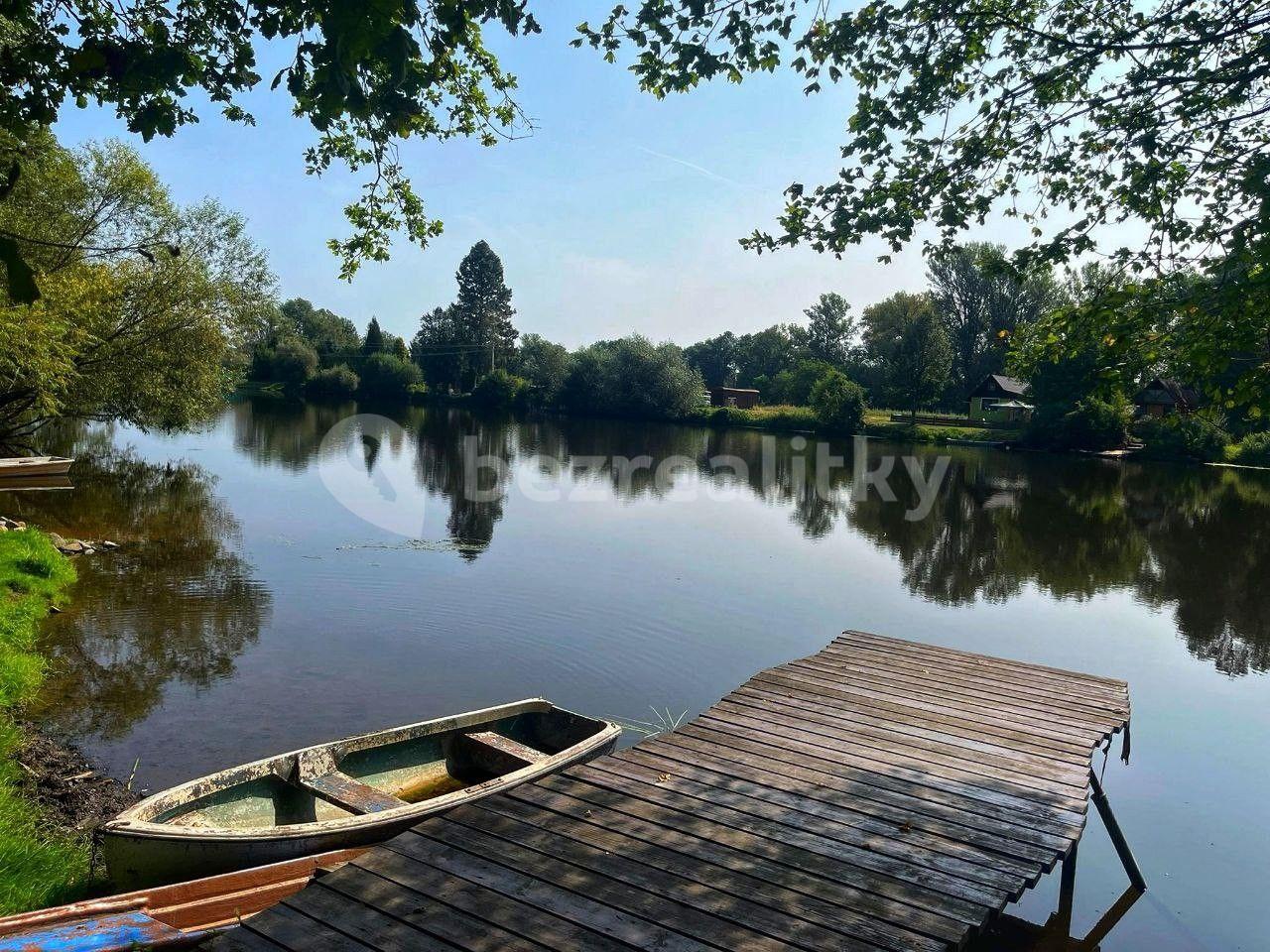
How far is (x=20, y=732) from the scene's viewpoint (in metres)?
8.46

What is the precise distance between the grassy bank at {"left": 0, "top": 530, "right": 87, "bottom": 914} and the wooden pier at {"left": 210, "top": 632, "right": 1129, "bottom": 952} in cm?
266

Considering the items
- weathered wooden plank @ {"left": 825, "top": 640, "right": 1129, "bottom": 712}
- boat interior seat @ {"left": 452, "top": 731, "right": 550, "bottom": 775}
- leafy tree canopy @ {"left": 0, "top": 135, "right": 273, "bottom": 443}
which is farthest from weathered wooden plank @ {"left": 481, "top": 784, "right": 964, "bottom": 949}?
leafy tree canopy @ {"left": 0, "top": 135, "right": 273, "bottom": 443}

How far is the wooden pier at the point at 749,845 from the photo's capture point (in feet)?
13.0

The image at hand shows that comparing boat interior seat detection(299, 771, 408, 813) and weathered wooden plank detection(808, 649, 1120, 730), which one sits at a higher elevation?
weathered wooden plank detection(808, 649, 1120, 730)

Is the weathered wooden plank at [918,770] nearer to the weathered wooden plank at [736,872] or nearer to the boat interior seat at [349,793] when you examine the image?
the weathered wooden plank at [736,872]

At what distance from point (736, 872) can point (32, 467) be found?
24698 millimetres

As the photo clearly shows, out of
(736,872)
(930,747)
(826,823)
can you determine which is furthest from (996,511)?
(736,872)

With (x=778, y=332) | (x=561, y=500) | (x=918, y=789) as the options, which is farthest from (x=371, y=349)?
(x=918, y=789)

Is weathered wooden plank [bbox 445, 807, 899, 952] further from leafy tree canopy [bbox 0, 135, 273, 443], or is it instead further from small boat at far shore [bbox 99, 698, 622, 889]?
leafy tree canopy [bbox 0, 135, 273, 443]

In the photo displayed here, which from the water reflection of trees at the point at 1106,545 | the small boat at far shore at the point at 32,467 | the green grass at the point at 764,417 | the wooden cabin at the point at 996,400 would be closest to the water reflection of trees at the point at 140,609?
the small boat at far shore at the point at 32,467

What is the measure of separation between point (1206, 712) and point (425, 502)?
1975 centimetres

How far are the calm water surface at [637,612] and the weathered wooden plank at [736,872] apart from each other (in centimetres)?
388

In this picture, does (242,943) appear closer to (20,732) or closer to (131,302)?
(20,732)

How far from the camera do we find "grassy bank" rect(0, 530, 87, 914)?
5633 mm
